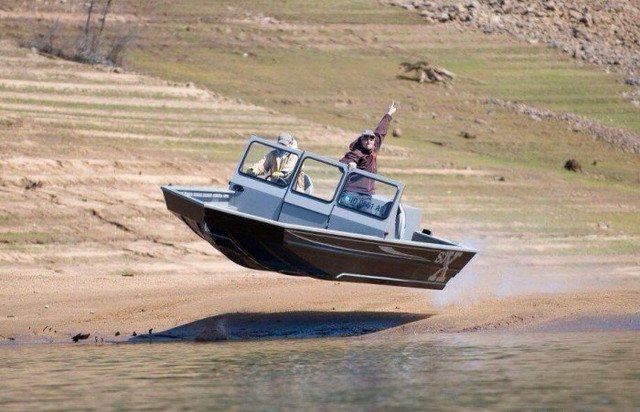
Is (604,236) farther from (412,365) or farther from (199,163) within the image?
(412,365)

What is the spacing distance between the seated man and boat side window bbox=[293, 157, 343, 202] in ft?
0.07

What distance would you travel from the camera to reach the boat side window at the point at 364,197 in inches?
626

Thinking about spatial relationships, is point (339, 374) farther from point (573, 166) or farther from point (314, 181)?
point (573, 166)

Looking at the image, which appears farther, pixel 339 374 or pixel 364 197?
pixel 364 197

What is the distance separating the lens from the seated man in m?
16.1

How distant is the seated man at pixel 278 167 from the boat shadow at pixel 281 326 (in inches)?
58.8

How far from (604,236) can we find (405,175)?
12.9ft

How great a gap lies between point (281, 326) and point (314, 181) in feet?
5.34

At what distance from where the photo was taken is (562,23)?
4284cm

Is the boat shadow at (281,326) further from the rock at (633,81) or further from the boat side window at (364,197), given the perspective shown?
the rock at (633,81)

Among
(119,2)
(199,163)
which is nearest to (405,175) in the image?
(199,163)

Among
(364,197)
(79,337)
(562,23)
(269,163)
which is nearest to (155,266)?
(269,163)

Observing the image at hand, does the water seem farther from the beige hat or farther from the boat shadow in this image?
the beige hat

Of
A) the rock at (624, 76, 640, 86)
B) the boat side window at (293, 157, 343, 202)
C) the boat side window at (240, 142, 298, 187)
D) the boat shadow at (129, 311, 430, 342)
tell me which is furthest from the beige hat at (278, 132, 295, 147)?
the rock at (624, 76, 640, 86)
